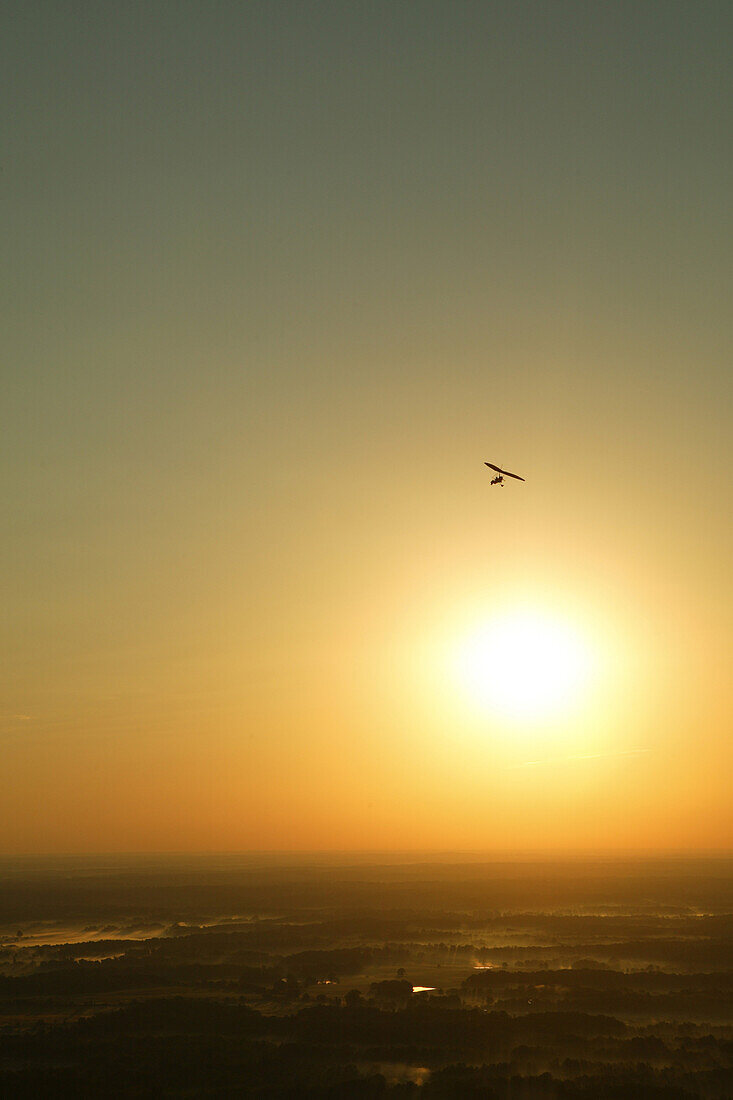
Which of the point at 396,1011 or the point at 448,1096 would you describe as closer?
the point at 448,1096

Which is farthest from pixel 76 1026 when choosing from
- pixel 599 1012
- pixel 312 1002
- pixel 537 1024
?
pixel 599 1012

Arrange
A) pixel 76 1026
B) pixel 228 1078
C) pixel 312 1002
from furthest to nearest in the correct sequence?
pixel 312 1002 → pixel 76 1026 → pixel 228 1078

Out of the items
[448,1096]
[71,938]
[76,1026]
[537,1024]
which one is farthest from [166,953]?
[448,1096]

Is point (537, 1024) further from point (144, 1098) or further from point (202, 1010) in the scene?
point (144, 1098)

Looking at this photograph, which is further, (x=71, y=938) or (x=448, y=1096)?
(x=71, y=938)

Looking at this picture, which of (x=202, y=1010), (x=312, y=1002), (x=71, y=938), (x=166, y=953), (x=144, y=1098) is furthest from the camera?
(x=71, y=938)

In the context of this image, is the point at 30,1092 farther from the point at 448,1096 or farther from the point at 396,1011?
the point at 396,1011

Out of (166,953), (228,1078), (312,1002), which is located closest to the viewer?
(228,1078)

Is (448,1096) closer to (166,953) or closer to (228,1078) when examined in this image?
(228,1078)

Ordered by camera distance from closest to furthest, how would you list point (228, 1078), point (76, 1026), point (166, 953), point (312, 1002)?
point (228, 1078), point (76, 1026), point (312, 1002), point (166, 953)
